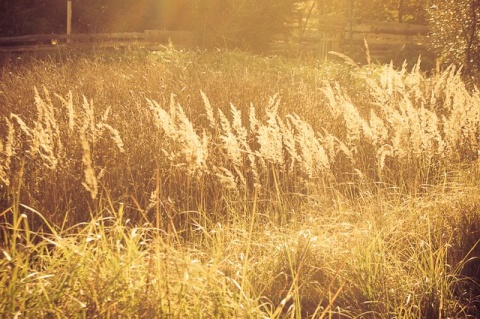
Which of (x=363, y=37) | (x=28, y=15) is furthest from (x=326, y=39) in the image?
(x=28, y=15)

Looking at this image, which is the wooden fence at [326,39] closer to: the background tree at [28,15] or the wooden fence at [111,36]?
the wooden fence at [111,36]

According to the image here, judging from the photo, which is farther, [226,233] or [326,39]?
[326,39]

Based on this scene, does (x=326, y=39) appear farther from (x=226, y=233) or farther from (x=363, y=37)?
(x=226, y=233)

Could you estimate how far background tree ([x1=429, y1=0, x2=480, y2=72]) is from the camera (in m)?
11.4

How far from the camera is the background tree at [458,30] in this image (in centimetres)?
1141

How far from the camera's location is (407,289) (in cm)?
307

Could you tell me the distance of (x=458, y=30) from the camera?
11945 mm

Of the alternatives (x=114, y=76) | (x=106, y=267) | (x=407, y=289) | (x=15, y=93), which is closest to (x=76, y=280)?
(x=106, y=267)

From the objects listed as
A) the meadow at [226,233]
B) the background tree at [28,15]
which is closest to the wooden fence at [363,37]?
the background tree at [28,15]

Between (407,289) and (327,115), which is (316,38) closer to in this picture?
(327,115)

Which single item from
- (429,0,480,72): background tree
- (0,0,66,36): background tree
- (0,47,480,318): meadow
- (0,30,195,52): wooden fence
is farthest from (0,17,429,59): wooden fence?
(0,47,480,318): meadow

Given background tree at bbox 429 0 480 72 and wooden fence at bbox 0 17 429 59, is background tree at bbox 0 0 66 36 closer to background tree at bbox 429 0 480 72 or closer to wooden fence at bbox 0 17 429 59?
wooden fence at bbox 0 17 429 59

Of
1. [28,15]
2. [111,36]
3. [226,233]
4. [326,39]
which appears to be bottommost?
[226,233]

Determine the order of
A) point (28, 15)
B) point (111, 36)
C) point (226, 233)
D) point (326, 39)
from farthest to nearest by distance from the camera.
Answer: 1. point (326, 39)
2. point (28, 15)
3. point (111, 36)
4. point (226, 233)
